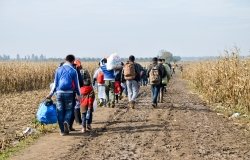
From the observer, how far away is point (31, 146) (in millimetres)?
11188

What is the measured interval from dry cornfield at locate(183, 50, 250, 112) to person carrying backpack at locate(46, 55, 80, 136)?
7.81m

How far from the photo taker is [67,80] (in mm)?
12508

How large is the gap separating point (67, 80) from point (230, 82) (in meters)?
10.1

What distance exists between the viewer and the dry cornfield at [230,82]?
18078 mm

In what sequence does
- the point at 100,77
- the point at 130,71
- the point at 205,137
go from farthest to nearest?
1. the point at 100,77
2. the point at 130,71
3. the point at 205,137

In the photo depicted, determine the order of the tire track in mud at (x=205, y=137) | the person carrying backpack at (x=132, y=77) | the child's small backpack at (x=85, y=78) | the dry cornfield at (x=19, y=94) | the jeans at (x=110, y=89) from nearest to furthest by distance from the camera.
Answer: the tire track in mud at (x=205, y=137), the child's small backpack at (x=85, y=78), the dry cornfield at (x=19, y=94), the person carrying backpack at (x=132, y=77), the jeans at (x=110, y=89)

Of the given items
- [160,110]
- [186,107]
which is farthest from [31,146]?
[186,107]

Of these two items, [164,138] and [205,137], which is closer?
[164,138]

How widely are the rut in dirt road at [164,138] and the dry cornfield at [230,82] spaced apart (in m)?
1.83

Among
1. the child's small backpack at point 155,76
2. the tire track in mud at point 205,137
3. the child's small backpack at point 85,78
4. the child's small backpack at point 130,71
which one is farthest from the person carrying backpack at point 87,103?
the child's small backpack at point 155,76

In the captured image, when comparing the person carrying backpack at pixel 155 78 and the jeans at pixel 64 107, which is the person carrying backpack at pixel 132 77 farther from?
the jeans at pixel 64 107

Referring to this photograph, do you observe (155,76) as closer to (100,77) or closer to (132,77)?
(132,77)

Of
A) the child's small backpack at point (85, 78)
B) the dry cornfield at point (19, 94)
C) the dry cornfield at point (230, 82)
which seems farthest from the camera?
the dry cornfield at point (230, 82)

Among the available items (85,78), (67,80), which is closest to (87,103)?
(85,78)
